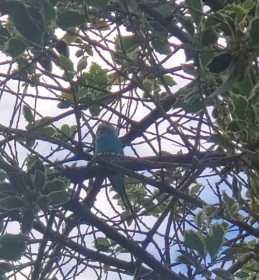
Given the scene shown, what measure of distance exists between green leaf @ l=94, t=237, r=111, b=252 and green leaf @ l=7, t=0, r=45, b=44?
803mm

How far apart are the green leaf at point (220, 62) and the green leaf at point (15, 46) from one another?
0.48 meters

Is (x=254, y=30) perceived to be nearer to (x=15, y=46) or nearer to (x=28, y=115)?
(x=15, y=46)

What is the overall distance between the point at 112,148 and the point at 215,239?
33.0 inches

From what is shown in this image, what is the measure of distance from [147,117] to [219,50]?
67cm

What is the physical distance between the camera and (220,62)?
1.40 m

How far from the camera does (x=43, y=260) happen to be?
195 cm

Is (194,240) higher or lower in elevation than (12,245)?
lower

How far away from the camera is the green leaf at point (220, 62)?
140 centimetres

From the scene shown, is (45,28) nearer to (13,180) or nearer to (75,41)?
(13,180)

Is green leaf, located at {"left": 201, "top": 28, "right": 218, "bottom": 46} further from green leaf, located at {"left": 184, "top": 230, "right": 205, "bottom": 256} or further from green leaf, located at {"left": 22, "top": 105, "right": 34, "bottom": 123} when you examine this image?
green leaf, located at {"left": 22, "top": 105, "right": 34, "bottom": 123}

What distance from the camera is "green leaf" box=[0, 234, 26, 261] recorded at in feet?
5.53

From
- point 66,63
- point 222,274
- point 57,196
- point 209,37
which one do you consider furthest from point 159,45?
point 222,274

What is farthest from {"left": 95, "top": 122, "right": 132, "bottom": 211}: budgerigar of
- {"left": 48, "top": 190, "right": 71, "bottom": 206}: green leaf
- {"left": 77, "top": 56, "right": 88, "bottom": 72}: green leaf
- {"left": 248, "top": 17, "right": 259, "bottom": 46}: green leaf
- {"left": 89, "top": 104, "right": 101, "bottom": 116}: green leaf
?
{"left": 248, "top": 17, "right": 259, "bottom": 46}: green leaf

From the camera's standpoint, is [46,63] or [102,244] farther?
[102,244]
